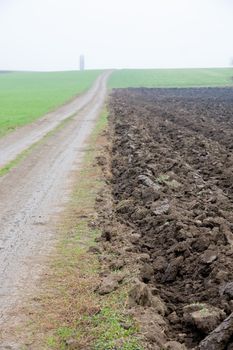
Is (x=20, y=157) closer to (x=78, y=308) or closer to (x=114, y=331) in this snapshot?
(x=78, y=308)

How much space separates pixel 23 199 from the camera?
13.9 metres

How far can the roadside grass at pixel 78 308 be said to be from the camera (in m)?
6.29

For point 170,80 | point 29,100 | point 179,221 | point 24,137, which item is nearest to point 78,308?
point 179,221

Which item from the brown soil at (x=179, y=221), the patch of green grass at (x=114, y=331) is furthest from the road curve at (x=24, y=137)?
the patch of green grass at (x=114, y=331)

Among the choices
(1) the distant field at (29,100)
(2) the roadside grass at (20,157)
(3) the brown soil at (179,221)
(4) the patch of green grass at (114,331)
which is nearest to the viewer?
(4) the patch of green grass at (114,331)

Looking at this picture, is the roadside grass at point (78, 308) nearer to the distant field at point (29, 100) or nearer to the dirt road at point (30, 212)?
the dirt road at point (30, 212)

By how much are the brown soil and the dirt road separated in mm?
1331

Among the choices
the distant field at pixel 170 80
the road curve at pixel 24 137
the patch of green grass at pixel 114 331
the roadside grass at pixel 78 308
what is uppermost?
the patch of green grass at pixel 114 331

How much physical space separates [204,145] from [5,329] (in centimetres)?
1511

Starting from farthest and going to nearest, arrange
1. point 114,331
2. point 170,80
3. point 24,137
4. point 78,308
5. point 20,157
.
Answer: point 170,80 < point 24,137 < point 20,157 < point 78,308 < point 114,331

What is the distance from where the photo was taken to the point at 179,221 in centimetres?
1019

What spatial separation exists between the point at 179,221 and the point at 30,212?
390 centimetres

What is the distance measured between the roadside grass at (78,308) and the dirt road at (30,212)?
333 millimetres

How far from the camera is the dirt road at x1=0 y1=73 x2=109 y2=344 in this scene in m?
8.30
